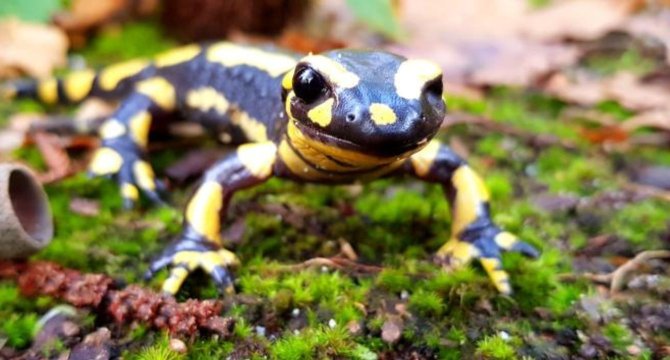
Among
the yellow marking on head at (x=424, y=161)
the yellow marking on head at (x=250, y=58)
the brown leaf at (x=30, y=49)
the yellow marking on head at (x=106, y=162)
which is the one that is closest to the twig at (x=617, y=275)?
the yellow marking on head at (x=424, y=161)

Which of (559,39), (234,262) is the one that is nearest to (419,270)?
(234,262)

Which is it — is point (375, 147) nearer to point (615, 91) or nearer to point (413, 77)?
point (413, 77)

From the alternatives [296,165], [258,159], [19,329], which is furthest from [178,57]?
[19,329]

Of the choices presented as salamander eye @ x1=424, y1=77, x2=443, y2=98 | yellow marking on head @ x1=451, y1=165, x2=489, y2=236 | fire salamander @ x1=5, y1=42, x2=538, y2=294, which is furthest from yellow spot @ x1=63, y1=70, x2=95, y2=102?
salamander eye @ x1=424, y1=77, x2=443, y2=98

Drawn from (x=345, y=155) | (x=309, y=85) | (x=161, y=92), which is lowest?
(x=161, y=92)

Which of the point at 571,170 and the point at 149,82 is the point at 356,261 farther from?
the point at 149,82
